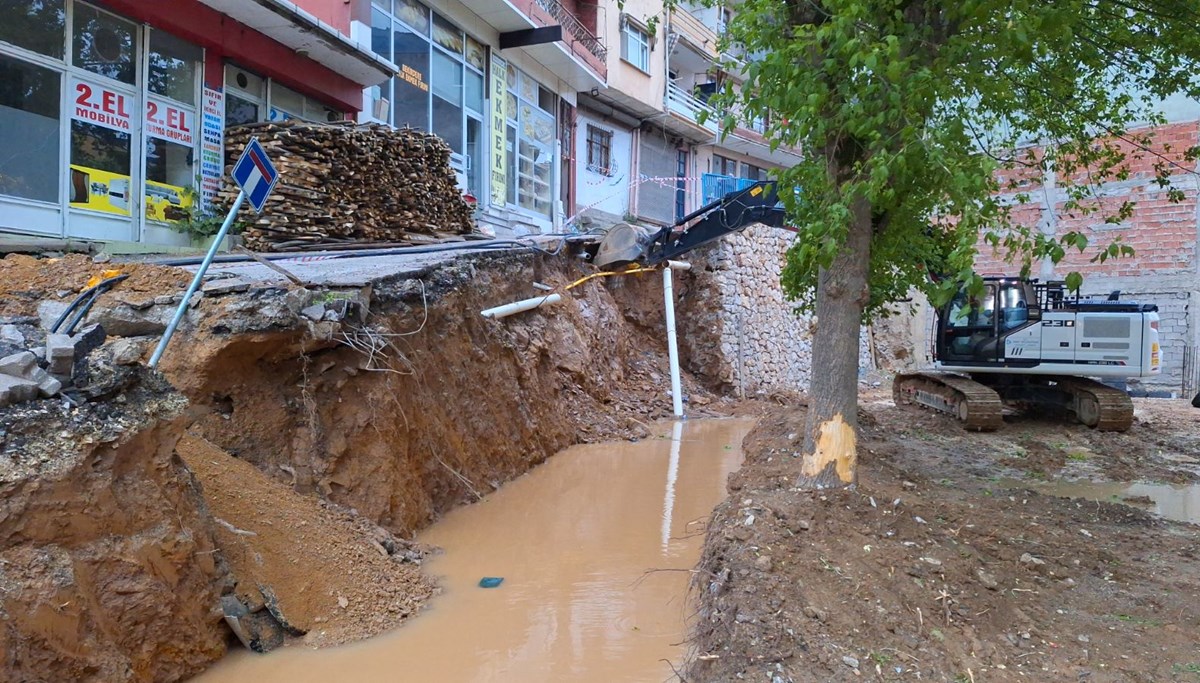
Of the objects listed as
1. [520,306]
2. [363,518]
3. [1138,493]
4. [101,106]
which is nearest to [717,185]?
[520,306]

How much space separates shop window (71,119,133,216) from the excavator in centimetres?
878

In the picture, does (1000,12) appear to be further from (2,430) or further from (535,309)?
(535,309)

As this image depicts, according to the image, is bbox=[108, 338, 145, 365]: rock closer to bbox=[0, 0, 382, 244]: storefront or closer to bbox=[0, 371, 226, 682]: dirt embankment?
bbox=[0, 371, 226, 682]: dirt embankment

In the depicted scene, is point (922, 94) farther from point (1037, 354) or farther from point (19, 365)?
point (1037, 354)

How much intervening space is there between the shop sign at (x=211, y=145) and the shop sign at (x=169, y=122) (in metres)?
0.16

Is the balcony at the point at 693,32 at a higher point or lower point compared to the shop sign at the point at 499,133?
higher

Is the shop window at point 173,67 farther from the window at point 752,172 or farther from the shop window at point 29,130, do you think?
the window at point 752,172

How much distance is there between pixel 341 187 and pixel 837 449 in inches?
319

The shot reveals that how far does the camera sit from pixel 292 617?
5188 millimetres

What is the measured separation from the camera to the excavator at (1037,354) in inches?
490

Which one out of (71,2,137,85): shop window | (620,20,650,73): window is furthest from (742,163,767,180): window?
(71,2,137,85): shop window

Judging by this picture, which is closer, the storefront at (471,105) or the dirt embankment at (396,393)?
the dirt embankment at (396,393)

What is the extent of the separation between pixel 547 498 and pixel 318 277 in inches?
144

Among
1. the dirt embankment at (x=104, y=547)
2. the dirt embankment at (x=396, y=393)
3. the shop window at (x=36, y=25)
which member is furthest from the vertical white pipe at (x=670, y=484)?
the shop window at (x=36, y=25)
